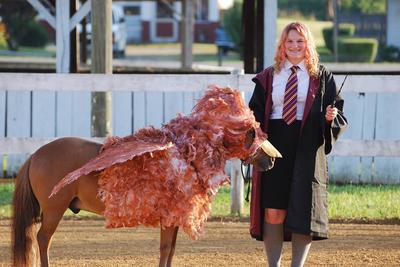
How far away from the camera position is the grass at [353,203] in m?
9.78

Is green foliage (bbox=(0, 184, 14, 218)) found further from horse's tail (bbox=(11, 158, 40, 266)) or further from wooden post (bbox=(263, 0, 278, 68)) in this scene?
wooden post (bbox=(263, 0, 278, 68))

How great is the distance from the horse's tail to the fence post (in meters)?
3.34

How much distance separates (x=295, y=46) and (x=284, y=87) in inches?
10.4

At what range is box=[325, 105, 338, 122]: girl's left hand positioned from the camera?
5.88 m

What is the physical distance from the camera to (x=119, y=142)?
6.27 m

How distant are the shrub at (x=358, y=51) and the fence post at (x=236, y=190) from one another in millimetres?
29164

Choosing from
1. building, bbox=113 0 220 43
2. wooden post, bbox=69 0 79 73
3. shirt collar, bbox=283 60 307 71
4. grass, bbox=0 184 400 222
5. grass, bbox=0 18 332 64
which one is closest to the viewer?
shirt collar, bbox=283 60 307 71

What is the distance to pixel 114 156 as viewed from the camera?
6.02 metres

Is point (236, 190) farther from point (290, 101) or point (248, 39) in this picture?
point (248, 39)

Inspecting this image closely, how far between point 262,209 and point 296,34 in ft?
3.70

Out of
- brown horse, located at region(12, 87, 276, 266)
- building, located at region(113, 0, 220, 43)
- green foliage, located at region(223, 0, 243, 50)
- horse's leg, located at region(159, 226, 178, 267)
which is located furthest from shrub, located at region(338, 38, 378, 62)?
horse's leg, located at region(159, 226, 178, 267)

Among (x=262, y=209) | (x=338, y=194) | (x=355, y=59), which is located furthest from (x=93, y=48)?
(x=355, y=59)

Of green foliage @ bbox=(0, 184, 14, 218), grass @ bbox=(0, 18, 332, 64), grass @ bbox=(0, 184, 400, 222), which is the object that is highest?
grass @ bbox=(0, 184, 400, 222)

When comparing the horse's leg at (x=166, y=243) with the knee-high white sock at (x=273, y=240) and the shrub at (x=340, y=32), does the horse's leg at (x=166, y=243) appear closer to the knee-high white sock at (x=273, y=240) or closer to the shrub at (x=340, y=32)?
the knee-high white sock at (x=273, y=240)
